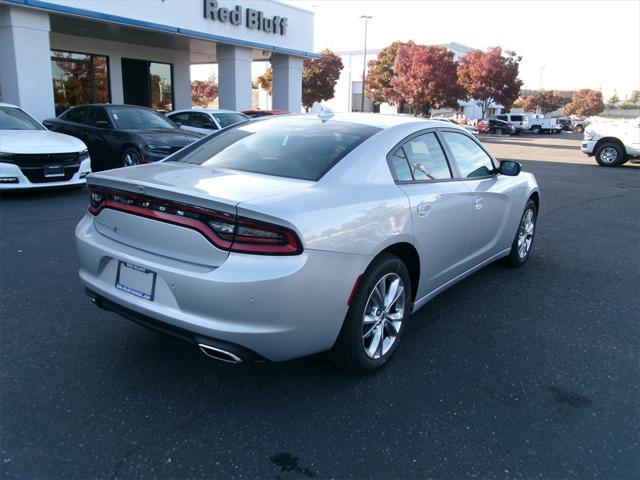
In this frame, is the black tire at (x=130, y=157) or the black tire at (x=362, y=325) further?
the black tire at (x=130, y=157)

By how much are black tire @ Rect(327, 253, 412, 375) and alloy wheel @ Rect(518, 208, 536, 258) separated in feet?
8.40

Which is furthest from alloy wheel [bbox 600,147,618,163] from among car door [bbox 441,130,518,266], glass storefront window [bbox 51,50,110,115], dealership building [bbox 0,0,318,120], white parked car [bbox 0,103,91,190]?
glass storefront window [bbox 51,50,110,115]

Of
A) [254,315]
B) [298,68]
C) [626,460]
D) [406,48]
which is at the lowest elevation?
[626,460]

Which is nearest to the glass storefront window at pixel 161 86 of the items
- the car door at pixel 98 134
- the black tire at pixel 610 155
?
the car door at pixel 98 134

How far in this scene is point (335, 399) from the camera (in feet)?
9.75

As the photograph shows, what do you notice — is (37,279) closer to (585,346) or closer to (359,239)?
(359,239)

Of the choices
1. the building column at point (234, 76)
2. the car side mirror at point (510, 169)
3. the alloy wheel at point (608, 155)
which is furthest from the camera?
→ the building column at point (234, 76)

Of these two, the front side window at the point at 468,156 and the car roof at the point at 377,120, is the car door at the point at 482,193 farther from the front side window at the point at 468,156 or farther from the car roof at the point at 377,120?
the car roof at the point at 377,120

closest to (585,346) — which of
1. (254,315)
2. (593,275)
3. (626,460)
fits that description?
(626,460)

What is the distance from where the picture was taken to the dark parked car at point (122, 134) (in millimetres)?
9533

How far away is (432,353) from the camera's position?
A: 356 cm

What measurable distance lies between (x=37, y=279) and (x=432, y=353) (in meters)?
3.40

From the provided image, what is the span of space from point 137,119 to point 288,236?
910cm

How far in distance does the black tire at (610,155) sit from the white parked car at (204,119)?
11891mm
